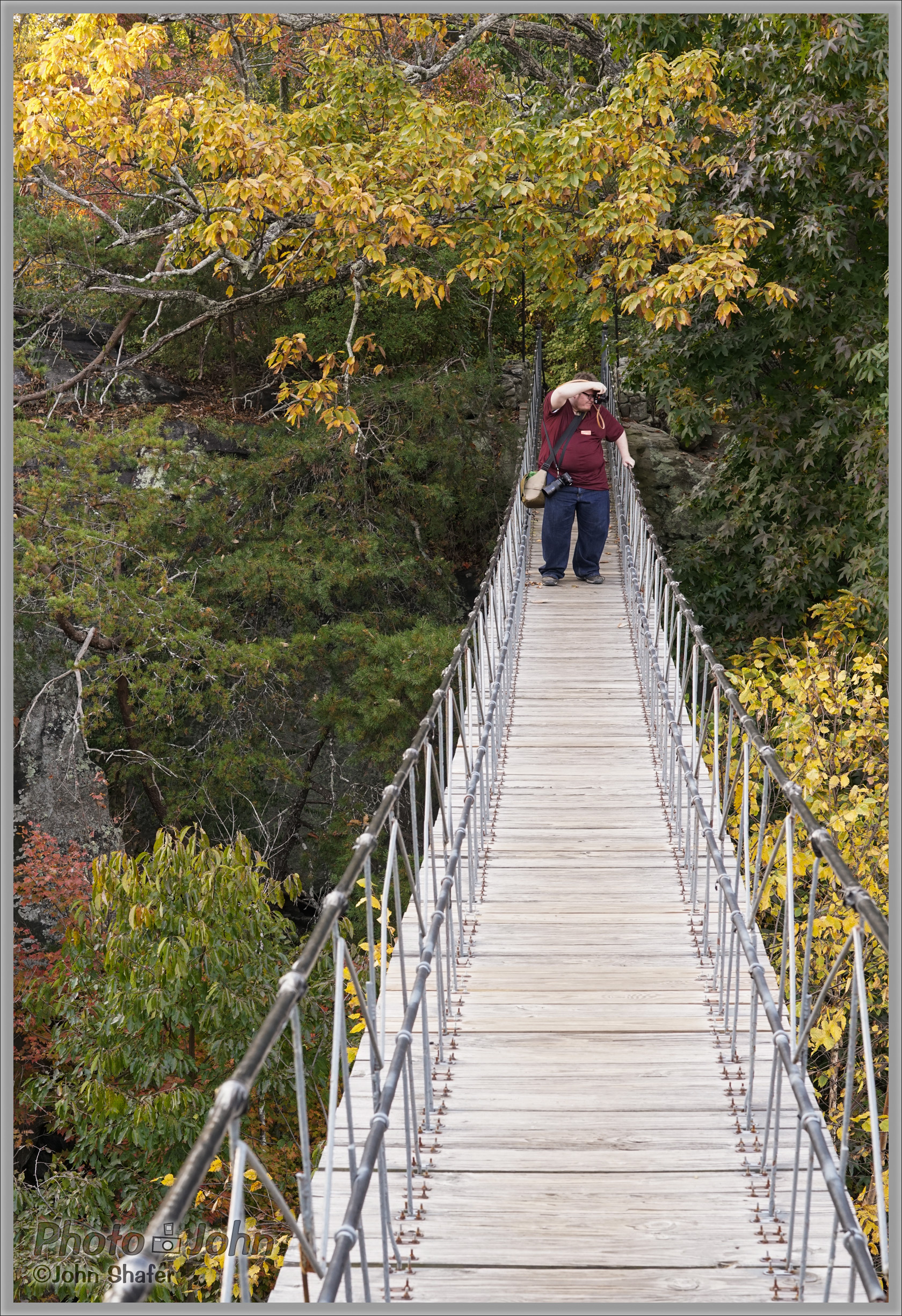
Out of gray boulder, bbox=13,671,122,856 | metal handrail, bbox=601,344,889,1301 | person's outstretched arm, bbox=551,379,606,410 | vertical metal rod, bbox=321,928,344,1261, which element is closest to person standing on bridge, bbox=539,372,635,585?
person's outstretched arm, bbox=551,379,606,410

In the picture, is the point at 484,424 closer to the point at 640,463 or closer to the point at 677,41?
the point at 640,463

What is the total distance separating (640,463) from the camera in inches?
488

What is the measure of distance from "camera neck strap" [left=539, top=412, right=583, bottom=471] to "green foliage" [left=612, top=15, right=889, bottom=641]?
6.27 feet

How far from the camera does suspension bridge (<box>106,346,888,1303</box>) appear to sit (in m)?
1.94

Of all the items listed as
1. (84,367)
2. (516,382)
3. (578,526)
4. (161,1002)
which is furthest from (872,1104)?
(516,382)

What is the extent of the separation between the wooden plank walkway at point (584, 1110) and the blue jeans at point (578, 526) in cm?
286

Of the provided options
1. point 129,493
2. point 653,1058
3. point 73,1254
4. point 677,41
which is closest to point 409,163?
point 677,41

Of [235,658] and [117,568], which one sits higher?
[117,568]

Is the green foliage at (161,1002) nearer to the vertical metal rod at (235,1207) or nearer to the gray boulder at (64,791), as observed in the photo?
the gray boulder at (64,791)

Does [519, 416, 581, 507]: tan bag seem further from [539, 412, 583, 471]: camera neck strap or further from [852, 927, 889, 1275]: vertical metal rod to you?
[852, 927, 889, 1275]: vertical metal rod

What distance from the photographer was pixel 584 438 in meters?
6.71

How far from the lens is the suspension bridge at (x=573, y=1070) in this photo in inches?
76.3

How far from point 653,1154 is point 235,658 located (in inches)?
241

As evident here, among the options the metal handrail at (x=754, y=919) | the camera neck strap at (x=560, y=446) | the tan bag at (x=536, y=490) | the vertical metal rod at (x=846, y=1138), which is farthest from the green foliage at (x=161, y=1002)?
the vertical metal rod at (x=846, y=1138)
